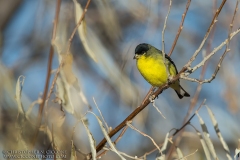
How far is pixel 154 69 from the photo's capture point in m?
3.38

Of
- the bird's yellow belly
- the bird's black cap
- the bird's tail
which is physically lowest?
the bird's tail

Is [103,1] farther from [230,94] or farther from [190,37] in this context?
[190,37]

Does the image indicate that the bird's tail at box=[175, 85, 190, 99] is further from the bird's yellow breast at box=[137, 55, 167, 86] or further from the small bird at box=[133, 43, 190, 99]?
the bird's yellow breast at box=[137, 55, 167, 86]

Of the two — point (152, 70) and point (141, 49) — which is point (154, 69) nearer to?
point (152, 70)

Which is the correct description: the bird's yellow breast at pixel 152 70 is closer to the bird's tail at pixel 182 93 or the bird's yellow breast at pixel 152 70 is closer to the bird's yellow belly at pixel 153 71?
the bird's yellow belly at pixel 153 71

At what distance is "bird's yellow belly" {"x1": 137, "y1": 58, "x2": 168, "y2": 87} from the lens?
10.9 ft

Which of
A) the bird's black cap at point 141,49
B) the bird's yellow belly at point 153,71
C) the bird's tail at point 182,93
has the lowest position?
the bird's tail at point 182,93

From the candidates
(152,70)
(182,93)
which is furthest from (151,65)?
(182,93)

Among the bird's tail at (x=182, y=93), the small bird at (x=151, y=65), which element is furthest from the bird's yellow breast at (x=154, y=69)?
the bird's tail at (x=182, y=93)

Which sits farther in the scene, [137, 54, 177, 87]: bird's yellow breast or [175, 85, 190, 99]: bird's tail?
[175, 85, 190, 99]: bird's tail

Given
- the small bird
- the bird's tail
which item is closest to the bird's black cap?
the small bird

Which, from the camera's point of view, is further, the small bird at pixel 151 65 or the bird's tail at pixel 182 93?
the bird's tail at pixel 182 93

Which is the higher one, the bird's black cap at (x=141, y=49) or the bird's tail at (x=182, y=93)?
the bird's black cap at (x=141, y=49)

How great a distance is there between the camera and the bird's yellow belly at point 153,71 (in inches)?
131
